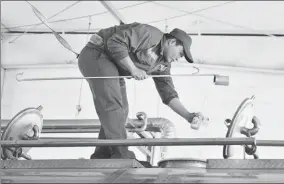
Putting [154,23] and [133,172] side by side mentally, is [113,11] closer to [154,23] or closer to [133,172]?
[154,23]

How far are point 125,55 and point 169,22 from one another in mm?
2279

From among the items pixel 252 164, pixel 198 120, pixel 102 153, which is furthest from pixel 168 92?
pixel 252 164

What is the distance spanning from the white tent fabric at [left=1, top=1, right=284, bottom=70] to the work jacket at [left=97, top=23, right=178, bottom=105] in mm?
1079

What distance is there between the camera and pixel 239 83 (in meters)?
3.86

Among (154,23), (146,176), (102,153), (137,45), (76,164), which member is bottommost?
(146,176)

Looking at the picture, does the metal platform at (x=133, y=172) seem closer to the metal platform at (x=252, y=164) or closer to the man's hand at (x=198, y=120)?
the metal platform at (x=252, y=164)

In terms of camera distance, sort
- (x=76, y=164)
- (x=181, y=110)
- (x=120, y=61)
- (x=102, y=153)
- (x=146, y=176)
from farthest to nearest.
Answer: (x=181, y=110) < (x=102, y=153) < (x=120, y=61) < (x=76, y=164) < (x=146, y=176)

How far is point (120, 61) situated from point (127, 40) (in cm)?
13

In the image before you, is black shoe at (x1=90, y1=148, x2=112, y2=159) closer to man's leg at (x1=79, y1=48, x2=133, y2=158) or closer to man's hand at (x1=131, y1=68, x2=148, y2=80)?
man's leg at (x1=79, y1=48, x2=133, y2=158)

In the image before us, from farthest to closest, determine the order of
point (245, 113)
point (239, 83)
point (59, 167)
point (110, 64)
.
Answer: point (239, 83) → point (110, 64) → point (245, 113) → point (59, 167)

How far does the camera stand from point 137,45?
10.9 ft

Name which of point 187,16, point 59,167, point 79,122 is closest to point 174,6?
point 187,16

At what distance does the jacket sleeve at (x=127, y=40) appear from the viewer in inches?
128

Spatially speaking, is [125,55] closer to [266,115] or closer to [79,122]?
[266,115]
